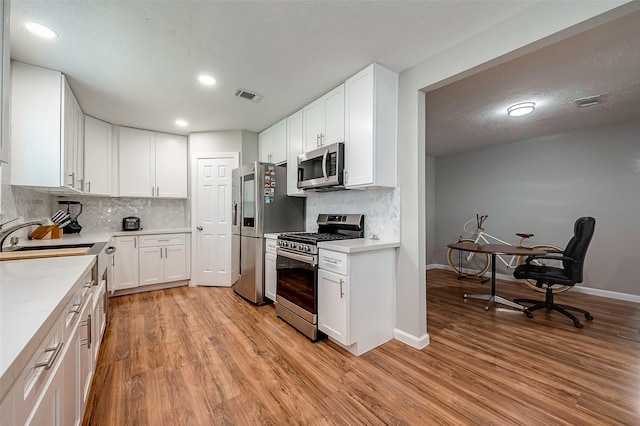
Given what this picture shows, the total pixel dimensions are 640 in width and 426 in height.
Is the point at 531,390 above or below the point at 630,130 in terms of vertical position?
below

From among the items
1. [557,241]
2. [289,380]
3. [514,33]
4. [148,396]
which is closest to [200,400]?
[148,396]

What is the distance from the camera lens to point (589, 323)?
284cm

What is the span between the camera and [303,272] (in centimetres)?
253

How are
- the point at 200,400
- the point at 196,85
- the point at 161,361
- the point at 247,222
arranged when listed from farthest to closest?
the point at 247,222, the point at 196,85, the point at 161,361, the point at 200,400

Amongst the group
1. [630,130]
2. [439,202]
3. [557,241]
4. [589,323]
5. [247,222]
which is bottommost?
[589,323]

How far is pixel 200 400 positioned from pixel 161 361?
67 centimetres

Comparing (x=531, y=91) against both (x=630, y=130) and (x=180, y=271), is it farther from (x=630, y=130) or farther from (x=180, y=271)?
(x=180, y=271)

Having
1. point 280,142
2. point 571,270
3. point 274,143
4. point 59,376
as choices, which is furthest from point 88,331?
point 571,270

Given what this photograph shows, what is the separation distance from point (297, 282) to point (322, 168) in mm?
1210

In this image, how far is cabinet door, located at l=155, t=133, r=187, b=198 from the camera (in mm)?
4164

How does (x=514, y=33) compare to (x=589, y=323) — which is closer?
(x=514, y=33)

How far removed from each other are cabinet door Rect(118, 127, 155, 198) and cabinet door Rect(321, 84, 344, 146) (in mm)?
3017

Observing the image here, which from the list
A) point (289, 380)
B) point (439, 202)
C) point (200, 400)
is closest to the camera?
point (200, 400)

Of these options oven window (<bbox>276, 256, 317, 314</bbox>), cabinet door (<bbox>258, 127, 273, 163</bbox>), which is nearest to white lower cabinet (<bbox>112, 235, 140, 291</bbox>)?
cabinet door (<bbox>258, 127, 273, 163</bbox>)
